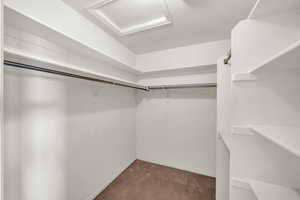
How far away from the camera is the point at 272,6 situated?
26.5 inches

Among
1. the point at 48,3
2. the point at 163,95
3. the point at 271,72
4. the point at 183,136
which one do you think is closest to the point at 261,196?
the point at 271,72

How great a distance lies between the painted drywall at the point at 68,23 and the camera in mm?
882

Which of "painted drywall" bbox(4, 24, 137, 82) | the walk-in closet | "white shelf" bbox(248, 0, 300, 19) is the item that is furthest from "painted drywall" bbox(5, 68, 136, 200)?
"white shelf" bbox(248, 0, 300, 19)

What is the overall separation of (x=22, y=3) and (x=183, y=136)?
95.8 inches

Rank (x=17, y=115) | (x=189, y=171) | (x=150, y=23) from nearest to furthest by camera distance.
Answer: (x=17, y=115)
(x=150, y=23)
(x=189, y=171)

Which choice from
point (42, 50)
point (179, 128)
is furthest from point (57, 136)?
point (179, 128)

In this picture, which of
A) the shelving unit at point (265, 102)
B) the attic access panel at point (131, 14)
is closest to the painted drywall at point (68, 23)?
the attic access panel at point (131, 14)

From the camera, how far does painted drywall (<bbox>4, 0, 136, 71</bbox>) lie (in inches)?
34.7

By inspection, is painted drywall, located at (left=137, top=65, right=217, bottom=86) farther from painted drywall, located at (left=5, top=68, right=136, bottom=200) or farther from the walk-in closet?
painted drywall, located at (left=5, top=68, right=136, bottom=200)

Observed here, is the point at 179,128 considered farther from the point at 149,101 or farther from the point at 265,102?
the point at 265,102

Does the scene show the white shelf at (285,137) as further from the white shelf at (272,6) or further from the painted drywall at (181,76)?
the painted drywall at (181,76)

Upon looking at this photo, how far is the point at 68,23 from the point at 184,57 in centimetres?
161

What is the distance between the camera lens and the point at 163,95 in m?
2.33

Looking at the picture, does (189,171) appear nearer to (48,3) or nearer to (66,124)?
(66,124)
